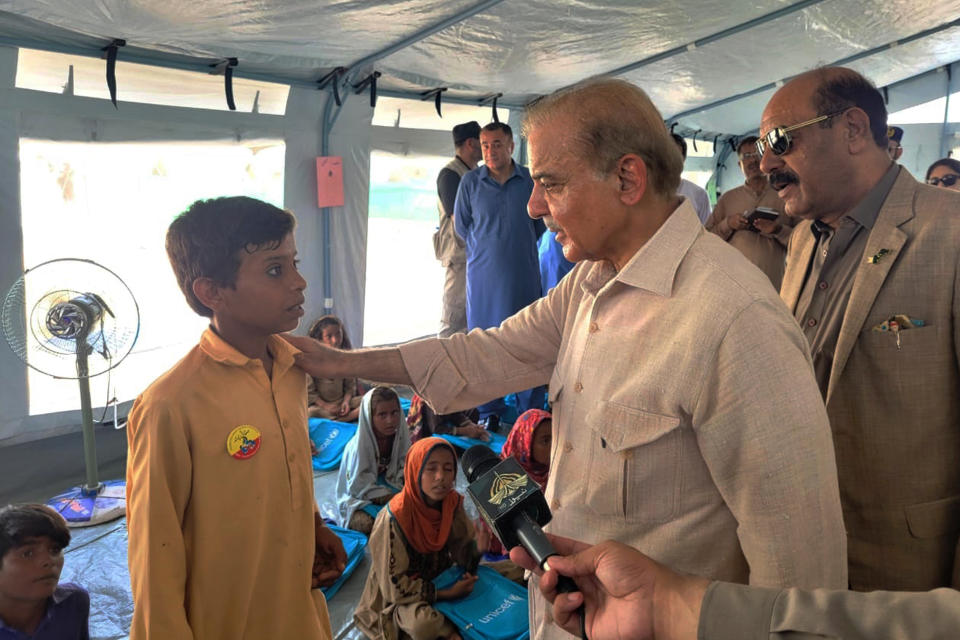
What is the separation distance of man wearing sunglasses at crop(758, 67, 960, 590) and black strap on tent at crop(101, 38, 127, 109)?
12.6 feet

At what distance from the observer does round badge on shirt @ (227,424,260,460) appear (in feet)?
5.07

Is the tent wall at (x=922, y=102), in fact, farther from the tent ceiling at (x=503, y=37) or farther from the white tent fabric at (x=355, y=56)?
the white tent fabric at (x=355, y=56)

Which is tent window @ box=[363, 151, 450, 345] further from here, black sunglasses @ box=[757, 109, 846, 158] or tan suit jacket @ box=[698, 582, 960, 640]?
tan suit jacket @ box=[698, 582, 960, 640]

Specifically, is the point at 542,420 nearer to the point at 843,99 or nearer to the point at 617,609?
the point at 843,99

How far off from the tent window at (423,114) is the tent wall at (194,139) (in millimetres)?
221

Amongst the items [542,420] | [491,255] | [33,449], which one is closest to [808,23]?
[491,255]

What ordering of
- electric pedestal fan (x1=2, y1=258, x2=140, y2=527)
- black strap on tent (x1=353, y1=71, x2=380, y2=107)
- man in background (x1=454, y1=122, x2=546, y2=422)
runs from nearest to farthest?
electric pedestal fan (x1=2, y1=258, x2=140, y2=527) → man in background (x1=454, y1=122, x2=546, y2=422) → black strap on tent (x1=353, y1=71, x2=380, y2=107)

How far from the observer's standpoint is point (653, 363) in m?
1.14

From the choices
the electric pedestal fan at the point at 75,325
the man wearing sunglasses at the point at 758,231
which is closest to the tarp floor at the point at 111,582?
the electric pedestal fan at the point at 75,325

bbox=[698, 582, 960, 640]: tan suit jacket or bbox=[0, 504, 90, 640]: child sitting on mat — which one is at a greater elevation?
bbox=[698, 582, 960, 640]: tan suit jacket

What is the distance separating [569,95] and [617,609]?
3.04 ft

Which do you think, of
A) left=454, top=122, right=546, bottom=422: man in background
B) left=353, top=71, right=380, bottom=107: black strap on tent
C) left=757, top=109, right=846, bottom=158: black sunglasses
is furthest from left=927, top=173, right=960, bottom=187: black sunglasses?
left=353, top=71, right=380, bottom=107: black strap on tent

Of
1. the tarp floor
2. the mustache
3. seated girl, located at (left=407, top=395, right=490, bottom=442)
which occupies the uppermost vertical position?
the mustache

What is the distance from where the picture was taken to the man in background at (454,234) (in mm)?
5445
